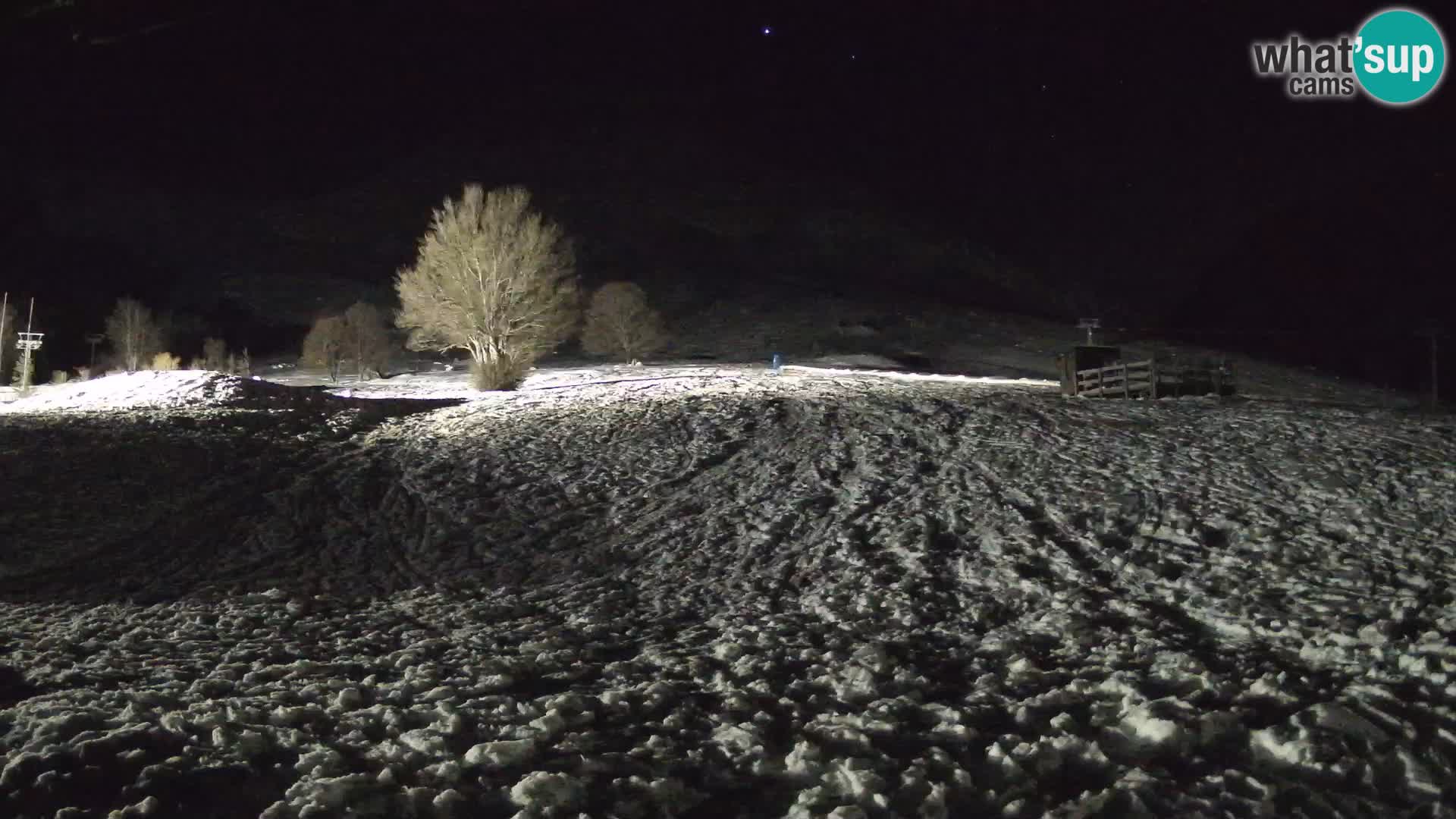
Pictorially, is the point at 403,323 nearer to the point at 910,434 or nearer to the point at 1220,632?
the point at 910,434

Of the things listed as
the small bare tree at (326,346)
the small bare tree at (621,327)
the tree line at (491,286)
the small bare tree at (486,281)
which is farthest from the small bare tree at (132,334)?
the small bare tree at (486,281)

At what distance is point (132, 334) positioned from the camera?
106 metres

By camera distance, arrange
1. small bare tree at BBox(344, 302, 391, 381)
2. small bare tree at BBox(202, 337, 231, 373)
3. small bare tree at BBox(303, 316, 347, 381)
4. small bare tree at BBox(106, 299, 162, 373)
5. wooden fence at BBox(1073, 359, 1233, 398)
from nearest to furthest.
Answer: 1. wooden fence at BBox(1073, 359, 1233, 398)
2. small bare tree at BBox(303, 316, 347, 381)
3. small bare tree at BBox(344, 302, 391, 381)
4. small bare tree at BBox(202, 337, 231, 373)
5. small bare tree at BBox(106, 299, 162, 373)

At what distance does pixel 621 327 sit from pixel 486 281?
36.2m

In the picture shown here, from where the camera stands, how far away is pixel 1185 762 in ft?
18.0

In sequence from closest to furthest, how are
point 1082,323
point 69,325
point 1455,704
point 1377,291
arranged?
1. point 1455,704
2. point 1082,323
3. point 69,325
4. point 1377,291

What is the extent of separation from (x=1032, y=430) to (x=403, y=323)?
1450 inches

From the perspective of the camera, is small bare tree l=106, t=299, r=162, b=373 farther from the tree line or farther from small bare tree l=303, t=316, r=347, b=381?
the tree line

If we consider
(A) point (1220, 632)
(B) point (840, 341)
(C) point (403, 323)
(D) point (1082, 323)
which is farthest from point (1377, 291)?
(A) point (1220, 632)

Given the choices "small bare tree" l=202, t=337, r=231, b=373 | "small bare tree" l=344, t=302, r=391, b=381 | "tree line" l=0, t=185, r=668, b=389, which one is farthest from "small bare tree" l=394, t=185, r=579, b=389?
"small bare tree" l=202, t=337, r=231, b=373

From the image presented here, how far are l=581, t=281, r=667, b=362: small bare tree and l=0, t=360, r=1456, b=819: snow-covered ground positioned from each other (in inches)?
2335

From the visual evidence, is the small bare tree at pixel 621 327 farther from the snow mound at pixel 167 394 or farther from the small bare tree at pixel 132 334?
the small bare tree at pixel 132 334

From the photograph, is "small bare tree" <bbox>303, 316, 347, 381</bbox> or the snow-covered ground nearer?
the snow-covered ground

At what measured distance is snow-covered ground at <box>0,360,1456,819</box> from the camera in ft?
17.3
